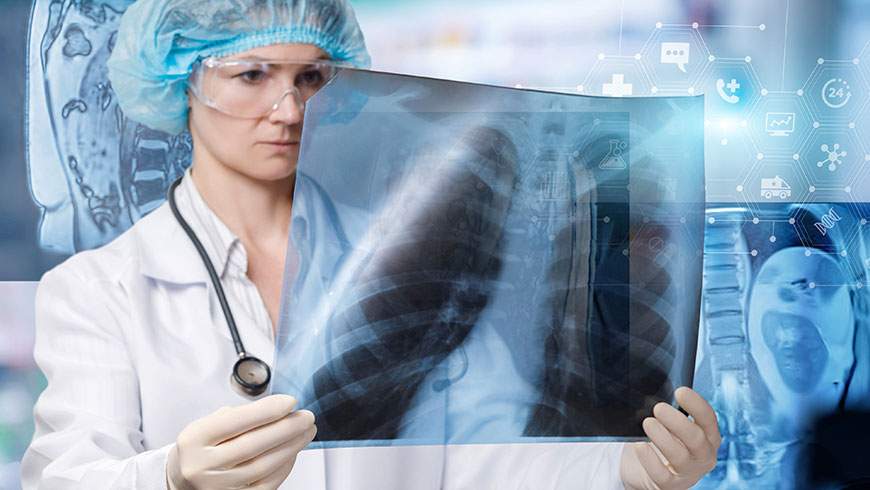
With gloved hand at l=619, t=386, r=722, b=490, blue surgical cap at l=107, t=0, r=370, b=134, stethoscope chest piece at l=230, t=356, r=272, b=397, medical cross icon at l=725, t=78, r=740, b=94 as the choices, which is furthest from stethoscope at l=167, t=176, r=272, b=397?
medical cross icon at l=725, t=78, r=740, b=94

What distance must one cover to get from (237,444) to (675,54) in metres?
0.93

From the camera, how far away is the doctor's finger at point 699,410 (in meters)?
1.12

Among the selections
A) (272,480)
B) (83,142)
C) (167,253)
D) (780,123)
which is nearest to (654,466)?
(272,480)

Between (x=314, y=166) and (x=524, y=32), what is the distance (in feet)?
1.67

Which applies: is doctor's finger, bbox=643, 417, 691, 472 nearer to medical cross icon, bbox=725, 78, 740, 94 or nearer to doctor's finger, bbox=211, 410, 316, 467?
doctor's finger, bbox=211, 410, 316, 467

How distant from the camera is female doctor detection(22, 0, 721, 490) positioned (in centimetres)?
115

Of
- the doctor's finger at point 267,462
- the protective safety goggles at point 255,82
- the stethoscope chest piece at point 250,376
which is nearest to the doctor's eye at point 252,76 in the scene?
the protective safety goggles at point 255,82

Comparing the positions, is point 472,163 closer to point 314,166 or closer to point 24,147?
point 314,166

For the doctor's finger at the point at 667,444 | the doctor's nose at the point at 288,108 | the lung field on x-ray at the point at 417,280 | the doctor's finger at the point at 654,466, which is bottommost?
the doctor's finger at the point at 654,466

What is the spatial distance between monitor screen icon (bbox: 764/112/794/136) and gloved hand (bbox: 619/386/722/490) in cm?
54

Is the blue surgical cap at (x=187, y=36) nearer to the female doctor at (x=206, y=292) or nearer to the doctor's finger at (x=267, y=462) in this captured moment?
the female doctor at (x=206, y=292)

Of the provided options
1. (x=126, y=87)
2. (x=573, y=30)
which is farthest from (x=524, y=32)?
(x=126, y=87)

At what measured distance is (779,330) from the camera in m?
1.46

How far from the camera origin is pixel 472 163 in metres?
1.06
